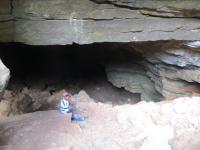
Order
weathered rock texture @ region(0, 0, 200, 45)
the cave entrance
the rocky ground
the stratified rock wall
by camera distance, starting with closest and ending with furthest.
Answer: the rocky ground
weathered rock texture @ region(0, 0, 200, 45)
the stratified rock wall
the cave entrance

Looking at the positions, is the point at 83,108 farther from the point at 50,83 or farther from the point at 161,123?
the point at 50,83

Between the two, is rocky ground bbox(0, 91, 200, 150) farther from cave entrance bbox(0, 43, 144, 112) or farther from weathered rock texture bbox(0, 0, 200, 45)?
cave entrance bbox(0, 43, 144, 112)

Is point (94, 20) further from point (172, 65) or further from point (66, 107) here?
point (172, 65)

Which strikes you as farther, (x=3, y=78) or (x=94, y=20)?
(x=94, y=20)

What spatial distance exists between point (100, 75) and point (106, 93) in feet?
1.55

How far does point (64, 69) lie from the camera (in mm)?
6129

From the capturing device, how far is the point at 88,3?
3373 millimetres

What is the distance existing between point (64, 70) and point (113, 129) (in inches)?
123

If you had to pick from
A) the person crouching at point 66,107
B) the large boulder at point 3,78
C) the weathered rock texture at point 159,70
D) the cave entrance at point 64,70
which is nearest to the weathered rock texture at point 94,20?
the weathered rock texture at point 159,70

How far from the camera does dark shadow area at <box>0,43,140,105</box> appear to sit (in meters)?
5.32

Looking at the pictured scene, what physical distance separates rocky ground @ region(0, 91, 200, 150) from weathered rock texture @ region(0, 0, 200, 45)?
737 millimetres

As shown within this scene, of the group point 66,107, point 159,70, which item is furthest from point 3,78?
point 159,70

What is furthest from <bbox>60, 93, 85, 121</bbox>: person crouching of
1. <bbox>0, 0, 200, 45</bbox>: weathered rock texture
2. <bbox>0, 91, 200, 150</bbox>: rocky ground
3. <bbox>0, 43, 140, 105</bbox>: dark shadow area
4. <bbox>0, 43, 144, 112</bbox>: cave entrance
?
<bbox>0, 43, 140, 105</bbox>: dark shadow area

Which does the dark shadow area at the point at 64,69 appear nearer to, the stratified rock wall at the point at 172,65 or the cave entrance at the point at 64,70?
the cave entrance at the point at 64,70
